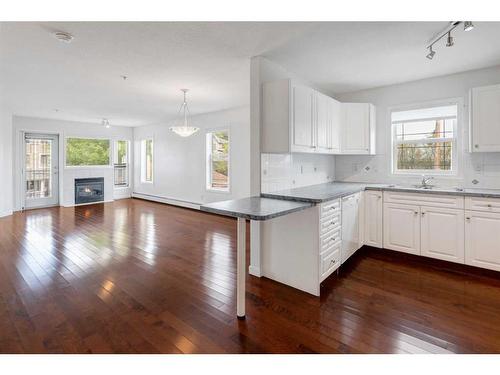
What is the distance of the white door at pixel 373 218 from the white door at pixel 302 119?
1.23 m

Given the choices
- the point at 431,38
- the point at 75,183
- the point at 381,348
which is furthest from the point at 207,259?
the point at 75,183

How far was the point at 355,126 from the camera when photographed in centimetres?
410

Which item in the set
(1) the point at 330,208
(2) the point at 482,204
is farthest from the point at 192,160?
(2) the point at 482,204

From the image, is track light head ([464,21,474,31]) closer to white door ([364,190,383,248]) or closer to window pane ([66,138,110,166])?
white door ([364,190,383,248])

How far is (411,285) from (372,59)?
255cm

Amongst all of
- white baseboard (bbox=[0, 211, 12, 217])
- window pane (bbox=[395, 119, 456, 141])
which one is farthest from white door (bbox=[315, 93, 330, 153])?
white baseboard (bbox=[0, 211, 12, 217])

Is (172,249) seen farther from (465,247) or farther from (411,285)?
(465,247)

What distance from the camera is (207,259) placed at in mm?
3566

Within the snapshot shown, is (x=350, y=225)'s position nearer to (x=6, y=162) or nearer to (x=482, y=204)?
(x=482, y=204)

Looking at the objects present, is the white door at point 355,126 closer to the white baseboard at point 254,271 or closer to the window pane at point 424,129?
the window pane at point 424,129

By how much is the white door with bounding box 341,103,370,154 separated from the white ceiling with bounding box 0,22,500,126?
376 millimetres

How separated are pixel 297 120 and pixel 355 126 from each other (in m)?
1.56

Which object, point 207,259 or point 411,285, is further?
point 207,259

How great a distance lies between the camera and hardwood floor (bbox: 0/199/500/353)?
1.90 meters
